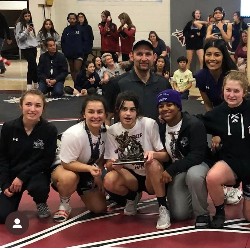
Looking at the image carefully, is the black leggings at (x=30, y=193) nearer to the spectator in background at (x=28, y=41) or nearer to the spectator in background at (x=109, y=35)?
the spectator in background at (x=28, y=41)

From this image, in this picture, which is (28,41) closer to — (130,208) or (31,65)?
(31,65)

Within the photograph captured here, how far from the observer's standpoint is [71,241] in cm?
382

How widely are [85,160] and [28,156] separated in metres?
0.47

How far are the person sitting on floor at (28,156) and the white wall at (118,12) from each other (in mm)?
10129

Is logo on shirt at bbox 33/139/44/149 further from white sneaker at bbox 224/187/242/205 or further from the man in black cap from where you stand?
white sneaker at bbox 224/187/242/205

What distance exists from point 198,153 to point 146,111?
2.01ft

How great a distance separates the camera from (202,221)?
159 inches

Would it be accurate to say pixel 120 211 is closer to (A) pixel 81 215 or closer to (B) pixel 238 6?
(A) pixel 81 215

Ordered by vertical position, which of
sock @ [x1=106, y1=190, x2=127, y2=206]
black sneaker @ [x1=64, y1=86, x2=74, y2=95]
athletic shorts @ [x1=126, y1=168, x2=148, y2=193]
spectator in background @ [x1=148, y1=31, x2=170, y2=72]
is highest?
spectator in background @ [x1=148, y1=31, x2=170, y2=72]

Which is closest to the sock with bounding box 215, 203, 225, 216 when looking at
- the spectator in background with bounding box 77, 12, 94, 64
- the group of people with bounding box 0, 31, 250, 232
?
the group of people with bounding box 0, 31, 250, 232

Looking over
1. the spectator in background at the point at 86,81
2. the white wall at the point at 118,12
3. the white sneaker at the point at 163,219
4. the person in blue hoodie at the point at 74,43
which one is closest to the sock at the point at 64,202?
the white sneaker at the point at 163,219

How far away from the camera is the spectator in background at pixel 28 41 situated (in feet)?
36.9

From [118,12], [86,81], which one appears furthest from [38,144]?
[118,12]

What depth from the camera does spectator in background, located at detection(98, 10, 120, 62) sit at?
12.9 meters
